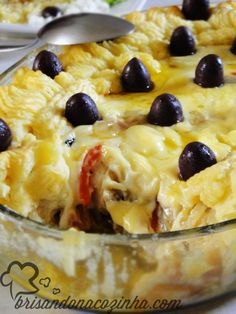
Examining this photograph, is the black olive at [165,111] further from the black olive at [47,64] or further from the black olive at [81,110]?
the black olive at [47,64]

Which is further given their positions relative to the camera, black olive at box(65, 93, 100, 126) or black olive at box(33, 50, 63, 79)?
black olive at box(33, 50, 63, 79)

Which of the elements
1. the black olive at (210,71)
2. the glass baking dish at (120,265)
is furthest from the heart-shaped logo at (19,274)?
the black olive at (210,71)

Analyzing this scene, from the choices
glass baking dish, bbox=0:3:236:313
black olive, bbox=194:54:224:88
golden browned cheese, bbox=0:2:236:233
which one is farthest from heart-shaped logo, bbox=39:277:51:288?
black olive, bbox=194:54:224:88

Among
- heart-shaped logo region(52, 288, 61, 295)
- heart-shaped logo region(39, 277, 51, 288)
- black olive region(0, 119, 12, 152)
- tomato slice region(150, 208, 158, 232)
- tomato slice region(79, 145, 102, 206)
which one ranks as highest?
black olive region(0, 119, 12, 152)

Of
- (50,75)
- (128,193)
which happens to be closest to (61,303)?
(128,193)

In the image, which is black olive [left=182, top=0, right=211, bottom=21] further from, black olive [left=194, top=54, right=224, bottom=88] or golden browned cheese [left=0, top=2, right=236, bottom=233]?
black olive [left=194, top=54, right=224, bottom=88]

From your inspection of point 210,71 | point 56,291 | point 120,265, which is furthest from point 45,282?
point 210,71

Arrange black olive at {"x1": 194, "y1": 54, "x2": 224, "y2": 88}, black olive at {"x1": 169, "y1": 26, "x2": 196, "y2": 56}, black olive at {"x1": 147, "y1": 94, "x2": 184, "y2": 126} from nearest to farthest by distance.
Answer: black olive at {"x1": 147, "y1": 94, "x2": 184, "y2": 126} < black olive at {"x1": 194, "y1": 54, "x2": 224, "y2": 88} < black olive at {"x1": 169, "y1": 26, "x2": 196, "y2": 56}

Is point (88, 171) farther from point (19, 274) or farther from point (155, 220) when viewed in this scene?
point (19, 274)
